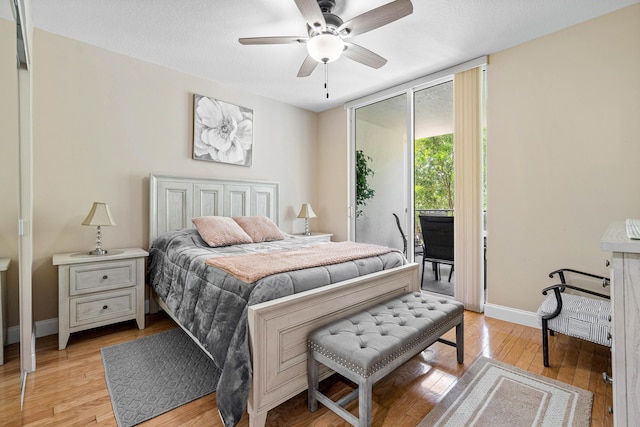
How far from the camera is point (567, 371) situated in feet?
6.48

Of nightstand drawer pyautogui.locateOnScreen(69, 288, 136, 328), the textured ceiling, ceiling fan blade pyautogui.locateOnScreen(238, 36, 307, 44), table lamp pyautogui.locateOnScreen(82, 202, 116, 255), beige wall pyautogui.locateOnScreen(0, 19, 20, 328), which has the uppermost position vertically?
the textured ceiling

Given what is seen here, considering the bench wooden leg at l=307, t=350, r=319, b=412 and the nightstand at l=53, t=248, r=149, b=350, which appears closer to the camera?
the bench wooden leg at l=307, t=350, r=319, b=412

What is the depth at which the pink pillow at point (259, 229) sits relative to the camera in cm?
320

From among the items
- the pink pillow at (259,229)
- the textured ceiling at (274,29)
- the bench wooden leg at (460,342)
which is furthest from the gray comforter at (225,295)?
the textured ceiling at (274,29)

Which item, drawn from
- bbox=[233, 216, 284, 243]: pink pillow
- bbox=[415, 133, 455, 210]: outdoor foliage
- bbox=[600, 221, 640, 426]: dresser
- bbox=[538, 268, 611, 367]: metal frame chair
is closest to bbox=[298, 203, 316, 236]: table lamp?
bbox=[233, 216, 284, 243]: pink pillow

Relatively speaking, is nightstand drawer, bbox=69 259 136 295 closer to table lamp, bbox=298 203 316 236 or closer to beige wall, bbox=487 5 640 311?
table lamp, bbox=298 203 316 236

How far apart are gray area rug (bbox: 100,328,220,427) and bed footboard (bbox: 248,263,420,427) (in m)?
0.56

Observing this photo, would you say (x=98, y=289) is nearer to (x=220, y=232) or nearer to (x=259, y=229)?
(x=220, y=232)

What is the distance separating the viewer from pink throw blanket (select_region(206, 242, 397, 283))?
5.63ft

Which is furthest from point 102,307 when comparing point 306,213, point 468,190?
point 468,190

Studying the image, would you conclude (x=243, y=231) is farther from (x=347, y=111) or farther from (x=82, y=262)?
(x=347, y=111)

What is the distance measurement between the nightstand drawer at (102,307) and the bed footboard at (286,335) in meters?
1.77

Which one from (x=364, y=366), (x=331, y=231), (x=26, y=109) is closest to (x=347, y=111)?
(x=331, y=231)

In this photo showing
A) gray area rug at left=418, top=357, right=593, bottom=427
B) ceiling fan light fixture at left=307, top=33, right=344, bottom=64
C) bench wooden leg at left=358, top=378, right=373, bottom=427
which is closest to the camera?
bench wooden leg at left=358, top=378, right=373, bottom=427
